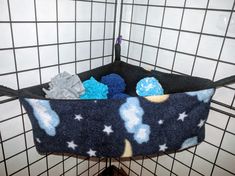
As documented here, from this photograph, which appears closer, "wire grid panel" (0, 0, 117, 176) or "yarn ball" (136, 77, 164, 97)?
"wire grid panel" (0, 0, 117, 176)

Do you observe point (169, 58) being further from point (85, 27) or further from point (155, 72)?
point (85, 27)

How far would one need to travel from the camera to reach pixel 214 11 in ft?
2.63

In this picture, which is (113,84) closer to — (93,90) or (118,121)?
(93,90)

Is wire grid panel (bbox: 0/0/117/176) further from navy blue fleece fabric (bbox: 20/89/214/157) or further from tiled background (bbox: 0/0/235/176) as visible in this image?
navy blue fleece fabric (bbox: 20/89/214/157)

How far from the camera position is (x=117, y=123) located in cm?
72

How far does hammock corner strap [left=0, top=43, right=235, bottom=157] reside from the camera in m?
0.70

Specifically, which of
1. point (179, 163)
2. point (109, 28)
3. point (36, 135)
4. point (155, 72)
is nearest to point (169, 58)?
point (155, 72)

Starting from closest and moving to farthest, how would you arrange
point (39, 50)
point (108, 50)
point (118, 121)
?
1. point (118, 121)
2. point (39, 50)
3. point (108, 50)

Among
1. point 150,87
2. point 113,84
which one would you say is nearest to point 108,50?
point 113,84

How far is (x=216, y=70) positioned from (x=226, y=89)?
0.09 meters

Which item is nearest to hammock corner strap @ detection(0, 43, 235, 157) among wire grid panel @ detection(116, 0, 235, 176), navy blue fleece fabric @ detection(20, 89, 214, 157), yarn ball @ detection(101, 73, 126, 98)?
navy blue fleece fabric @ detection(20, 89, 214, 157)

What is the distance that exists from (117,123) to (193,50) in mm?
495

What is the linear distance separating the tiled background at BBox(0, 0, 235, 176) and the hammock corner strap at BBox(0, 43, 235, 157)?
4.9 inches

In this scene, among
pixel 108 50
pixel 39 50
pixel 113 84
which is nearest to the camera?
pixel 39 50
